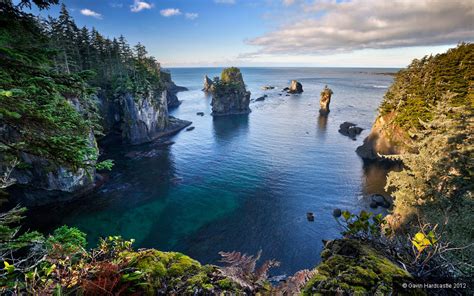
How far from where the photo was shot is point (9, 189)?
31031 millimetres

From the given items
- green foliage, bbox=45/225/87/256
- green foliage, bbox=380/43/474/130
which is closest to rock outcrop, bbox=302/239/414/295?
green foliage, bbox=45/225/87/256

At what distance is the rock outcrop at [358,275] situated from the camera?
11.9 ft

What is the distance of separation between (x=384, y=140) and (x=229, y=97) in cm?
6375

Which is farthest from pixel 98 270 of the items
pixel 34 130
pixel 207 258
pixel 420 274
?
pixel 207 258

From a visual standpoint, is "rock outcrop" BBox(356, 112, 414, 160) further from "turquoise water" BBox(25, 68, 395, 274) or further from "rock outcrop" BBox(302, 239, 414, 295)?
"rock outcrop" BBox(302, 239, 414, 295)

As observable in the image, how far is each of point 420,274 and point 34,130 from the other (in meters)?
9.12

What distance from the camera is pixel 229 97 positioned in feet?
312

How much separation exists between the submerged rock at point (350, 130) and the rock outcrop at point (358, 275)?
63360mm

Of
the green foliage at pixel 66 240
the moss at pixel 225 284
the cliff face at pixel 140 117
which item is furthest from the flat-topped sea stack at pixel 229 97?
the moss at pixel 225 284

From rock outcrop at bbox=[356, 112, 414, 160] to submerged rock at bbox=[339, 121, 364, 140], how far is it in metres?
13.1

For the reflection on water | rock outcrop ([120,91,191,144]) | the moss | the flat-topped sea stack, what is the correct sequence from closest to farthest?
1. the moss
2. rock outcrop ([120,91,191,144])
3. the reflection on water
4. the flat-topped sea stack

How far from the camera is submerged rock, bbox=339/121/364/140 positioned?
205 ft

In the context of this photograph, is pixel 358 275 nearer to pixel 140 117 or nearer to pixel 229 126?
pixel 140 117

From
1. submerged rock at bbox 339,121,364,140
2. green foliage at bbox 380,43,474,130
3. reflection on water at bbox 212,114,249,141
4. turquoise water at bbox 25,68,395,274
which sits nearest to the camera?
turquoise water at bbox 25,68,395,274
